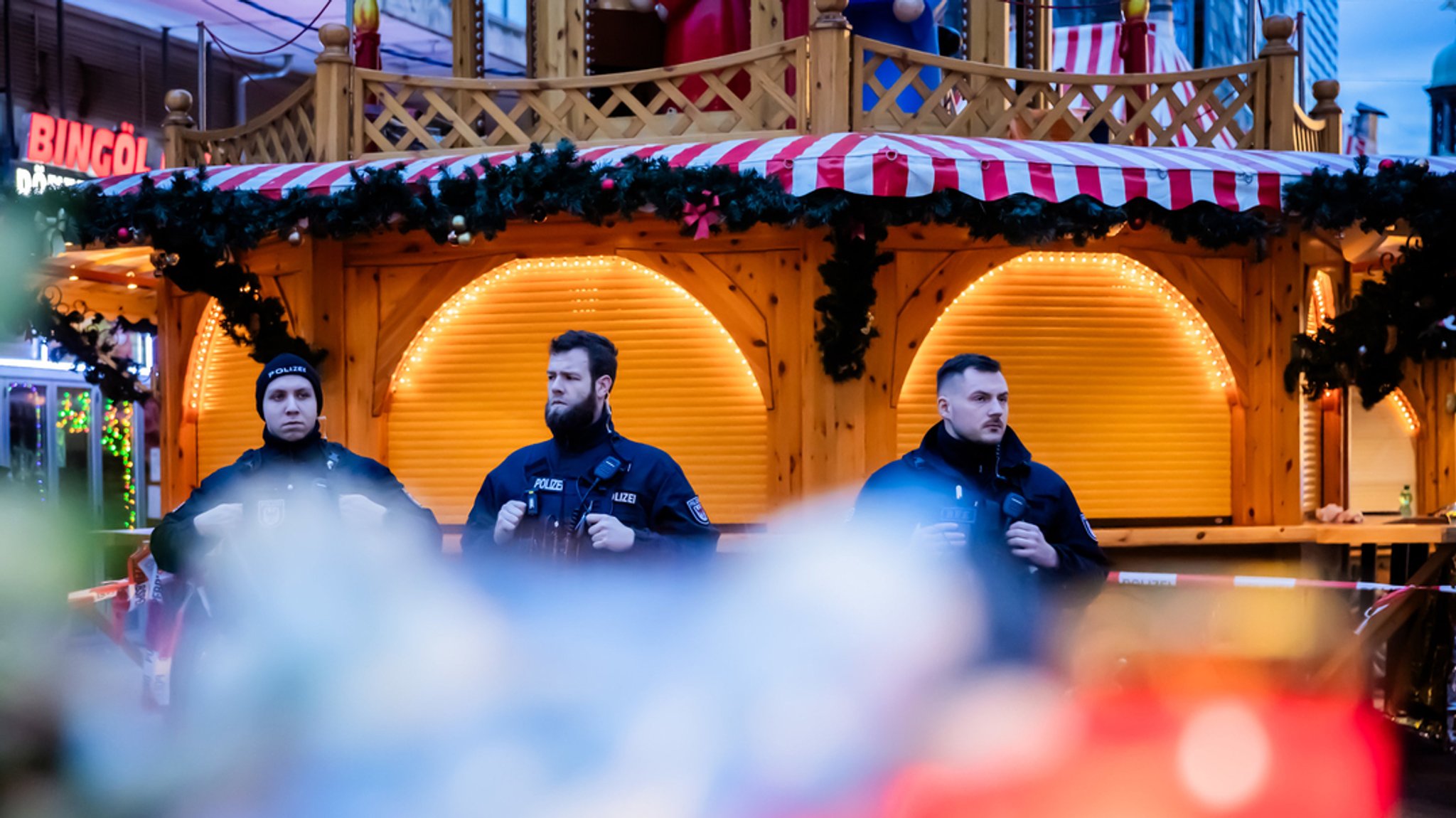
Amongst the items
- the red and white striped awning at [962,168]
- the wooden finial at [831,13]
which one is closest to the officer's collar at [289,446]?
the red and white striped awning at [962,168]

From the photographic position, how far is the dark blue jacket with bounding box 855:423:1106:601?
13.4ft

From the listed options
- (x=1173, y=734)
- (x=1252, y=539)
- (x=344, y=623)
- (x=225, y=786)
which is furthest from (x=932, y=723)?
(x=1252, y=539)

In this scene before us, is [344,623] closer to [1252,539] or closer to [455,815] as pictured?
[455,815]

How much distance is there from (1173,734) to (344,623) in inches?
160

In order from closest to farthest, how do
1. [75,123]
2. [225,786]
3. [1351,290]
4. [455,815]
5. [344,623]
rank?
[225,786] < [344,623] < [455,815] < [1351,290] < [75,123]

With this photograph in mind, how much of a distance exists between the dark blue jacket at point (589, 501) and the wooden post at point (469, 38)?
754 centimetres

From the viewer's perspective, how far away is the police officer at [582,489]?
14.0 feet

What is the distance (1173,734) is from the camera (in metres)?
4.98

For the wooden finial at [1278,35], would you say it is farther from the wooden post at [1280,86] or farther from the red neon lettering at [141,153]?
the red neon lettering at [141,153]

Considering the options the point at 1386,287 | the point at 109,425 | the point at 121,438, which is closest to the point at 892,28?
the point at 1386,287

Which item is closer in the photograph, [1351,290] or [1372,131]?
[1351,290]

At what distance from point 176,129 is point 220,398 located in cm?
233

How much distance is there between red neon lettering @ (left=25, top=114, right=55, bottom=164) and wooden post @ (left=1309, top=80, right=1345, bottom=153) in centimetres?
1529

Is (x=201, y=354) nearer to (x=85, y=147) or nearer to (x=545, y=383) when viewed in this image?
(x=545, y=383)
